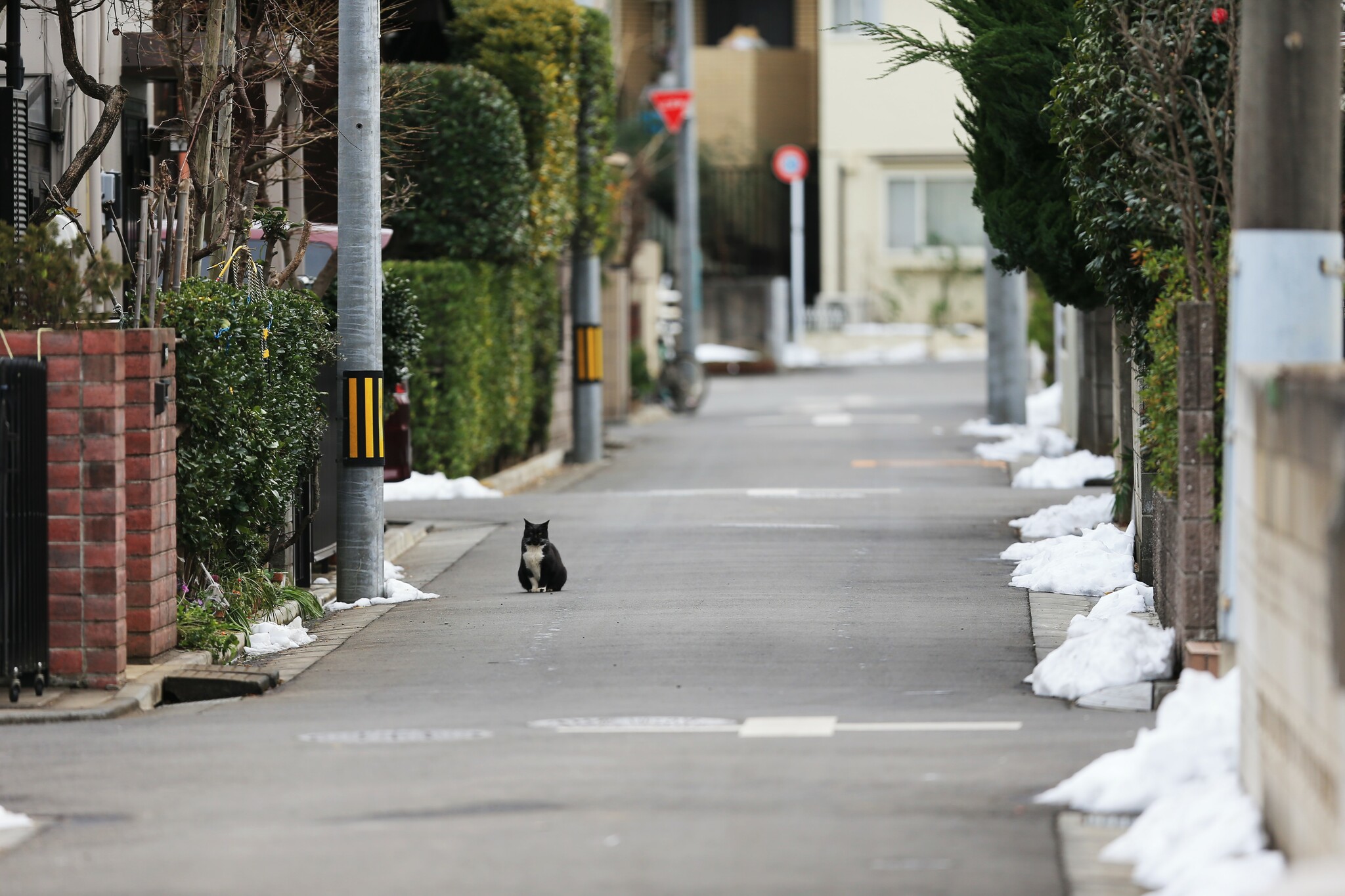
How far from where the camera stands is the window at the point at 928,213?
1811 inches

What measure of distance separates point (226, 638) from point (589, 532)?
572 centimetres

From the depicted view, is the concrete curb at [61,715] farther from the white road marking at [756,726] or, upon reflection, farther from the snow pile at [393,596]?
the snow pile at [393,596]

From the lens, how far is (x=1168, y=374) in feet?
31.3

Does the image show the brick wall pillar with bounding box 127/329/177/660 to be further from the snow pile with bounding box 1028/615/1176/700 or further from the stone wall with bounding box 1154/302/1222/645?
the stone wall with bounding box 1154/302/1222/645

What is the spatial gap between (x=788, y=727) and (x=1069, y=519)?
7.31 m

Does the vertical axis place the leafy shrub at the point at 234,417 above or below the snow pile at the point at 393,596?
above

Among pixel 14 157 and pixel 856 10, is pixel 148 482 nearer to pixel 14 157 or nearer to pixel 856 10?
pixel 14 157

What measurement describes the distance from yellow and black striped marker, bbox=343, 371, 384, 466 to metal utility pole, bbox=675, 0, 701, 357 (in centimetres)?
2277

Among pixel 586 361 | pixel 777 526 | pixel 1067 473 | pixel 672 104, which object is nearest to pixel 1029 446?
pixel 1067 473

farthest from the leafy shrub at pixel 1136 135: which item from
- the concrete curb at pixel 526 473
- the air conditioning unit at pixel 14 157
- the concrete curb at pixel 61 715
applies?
the concrete curb at pixel 526 473

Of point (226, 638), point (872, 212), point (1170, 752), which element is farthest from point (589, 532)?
point (872, 212)

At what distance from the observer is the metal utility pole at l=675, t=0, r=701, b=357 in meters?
35.8

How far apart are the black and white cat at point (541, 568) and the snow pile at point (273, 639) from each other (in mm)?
1730

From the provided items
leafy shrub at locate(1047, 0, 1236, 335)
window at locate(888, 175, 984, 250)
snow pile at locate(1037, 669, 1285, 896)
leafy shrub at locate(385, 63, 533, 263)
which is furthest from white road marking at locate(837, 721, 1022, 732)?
window at locate(888, 175, 984, 250)
